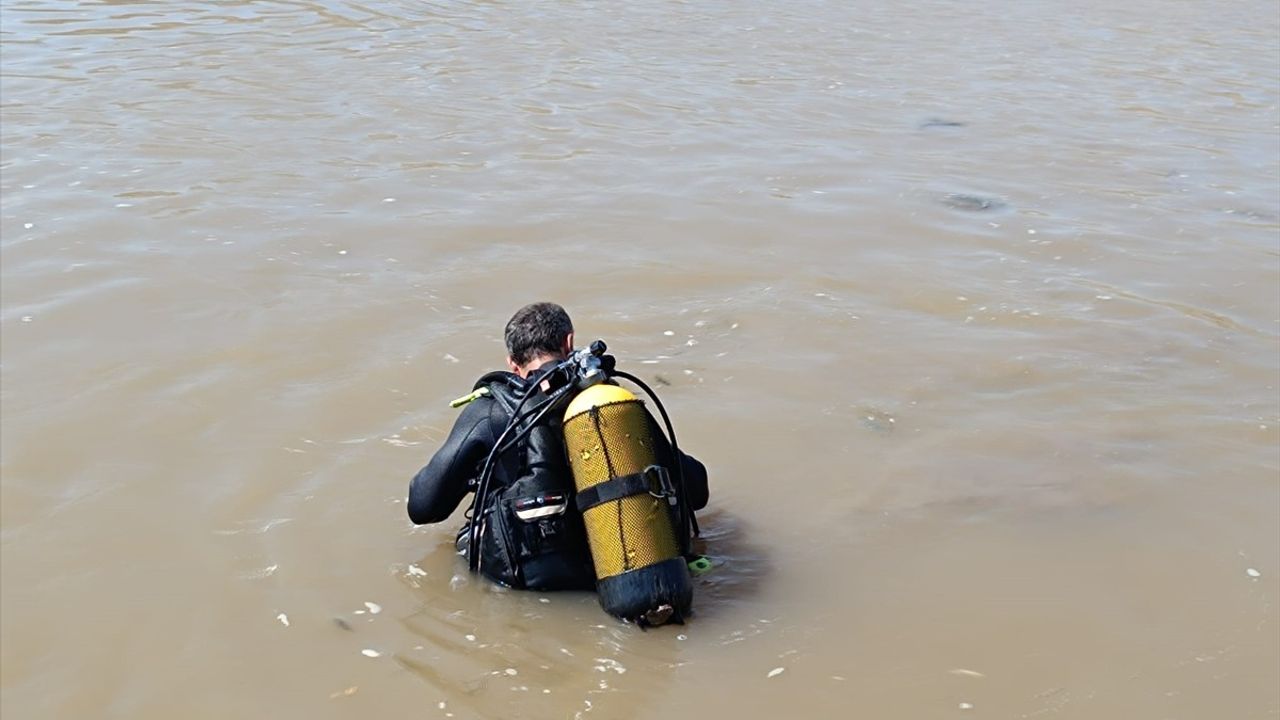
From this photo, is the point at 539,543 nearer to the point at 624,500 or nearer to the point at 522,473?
the point at 522,473

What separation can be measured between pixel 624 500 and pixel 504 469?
1.56ft

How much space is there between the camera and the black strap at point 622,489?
438 centimetres

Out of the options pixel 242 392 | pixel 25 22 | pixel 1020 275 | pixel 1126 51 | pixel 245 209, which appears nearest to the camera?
pixel 242 392

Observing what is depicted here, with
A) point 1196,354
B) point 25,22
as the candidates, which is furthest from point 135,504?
point 25,22

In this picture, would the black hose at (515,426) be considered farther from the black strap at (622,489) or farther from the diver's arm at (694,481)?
the diver's arm at (694,481)

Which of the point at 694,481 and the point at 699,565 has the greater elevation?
the point at 694,481

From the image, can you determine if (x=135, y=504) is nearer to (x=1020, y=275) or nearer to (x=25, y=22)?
(x=1020, y=275)

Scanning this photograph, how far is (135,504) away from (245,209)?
4.00 m

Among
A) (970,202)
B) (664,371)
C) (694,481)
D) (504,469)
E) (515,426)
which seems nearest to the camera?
(515,426)

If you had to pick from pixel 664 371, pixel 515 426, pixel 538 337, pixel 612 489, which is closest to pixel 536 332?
pixel 538 337

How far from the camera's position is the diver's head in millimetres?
4617

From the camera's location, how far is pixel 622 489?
4379 millimetres

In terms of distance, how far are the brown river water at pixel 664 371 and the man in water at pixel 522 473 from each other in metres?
0.18

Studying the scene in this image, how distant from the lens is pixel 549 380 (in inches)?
178
